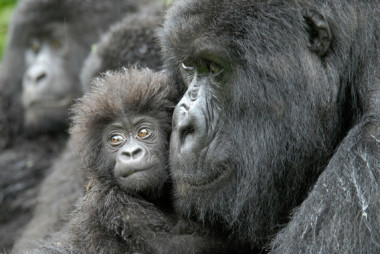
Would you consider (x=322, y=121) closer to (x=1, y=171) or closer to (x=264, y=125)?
(x=264, y=125)

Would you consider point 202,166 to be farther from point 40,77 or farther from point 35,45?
point 35,45

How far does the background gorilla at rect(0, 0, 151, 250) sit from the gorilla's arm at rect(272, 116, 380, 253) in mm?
3852

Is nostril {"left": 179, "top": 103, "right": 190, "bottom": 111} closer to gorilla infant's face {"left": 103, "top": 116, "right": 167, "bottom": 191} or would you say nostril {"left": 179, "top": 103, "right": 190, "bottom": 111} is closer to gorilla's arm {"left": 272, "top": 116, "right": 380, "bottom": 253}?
gorilla infant's face {"left": 103, "top": 116, "right": 167, "bottom": 191}

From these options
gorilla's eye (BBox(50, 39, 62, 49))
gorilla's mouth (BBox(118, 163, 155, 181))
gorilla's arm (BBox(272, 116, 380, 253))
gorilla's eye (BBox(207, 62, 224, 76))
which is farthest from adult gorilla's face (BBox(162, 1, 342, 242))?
gorilla's eye (BBox(50, 39, 62, 49))

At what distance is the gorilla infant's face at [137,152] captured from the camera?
3.42 m

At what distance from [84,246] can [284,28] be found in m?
1.74

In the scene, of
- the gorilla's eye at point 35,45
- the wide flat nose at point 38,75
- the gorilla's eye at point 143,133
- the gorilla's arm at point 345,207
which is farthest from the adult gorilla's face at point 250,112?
the gorilla's eye at point 35,45

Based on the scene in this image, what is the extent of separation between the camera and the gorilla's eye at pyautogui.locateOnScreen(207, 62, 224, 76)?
118 inches

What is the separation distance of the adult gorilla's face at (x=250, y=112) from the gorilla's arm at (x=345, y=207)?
0.26 metres

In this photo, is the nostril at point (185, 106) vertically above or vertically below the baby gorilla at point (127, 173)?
above

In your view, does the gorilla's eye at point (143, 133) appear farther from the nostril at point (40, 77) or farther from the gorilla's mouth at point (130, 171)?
the nostril at point (40, 77)

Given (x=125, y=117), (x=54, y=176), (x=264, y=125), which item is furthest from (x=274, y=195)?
(x=54, y=176)

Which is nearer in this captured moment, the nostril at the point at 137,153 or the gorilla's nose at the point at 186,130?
the gorilla's nose at the point at 186,130

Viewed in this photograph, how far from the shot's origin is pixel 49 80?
6.23 m
